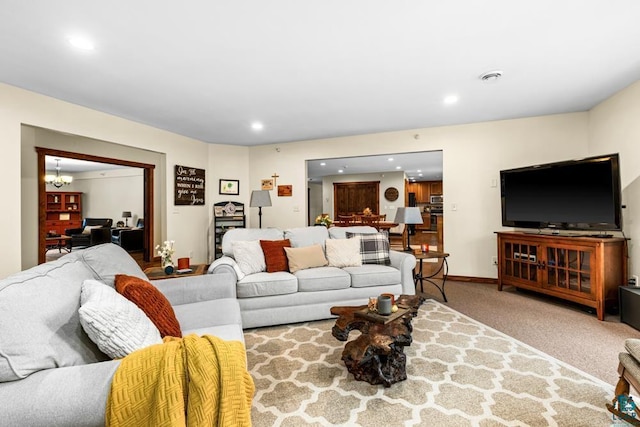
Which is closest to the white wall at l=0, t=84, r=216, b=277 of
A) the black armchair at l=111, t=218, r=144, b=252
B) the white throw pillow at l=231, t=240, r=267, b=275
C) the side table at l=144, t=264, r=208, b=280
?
the side table at l=144, t=264, r=208, b=280

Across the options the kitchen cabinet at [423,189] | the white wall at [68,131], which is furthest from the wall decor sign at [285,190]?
the kitchen cabinet at [423,189]

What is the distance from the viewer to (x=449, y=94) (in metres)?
3.49

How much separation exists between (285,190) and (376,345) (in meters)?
4.30

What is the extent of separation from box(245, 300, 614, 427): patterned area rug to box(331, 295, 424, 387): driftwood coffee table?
0.21 ft

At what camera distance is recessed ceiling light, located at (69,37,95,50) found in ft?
7.66

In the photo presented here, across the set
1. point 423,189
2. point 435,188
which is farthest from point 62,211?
point 435,188

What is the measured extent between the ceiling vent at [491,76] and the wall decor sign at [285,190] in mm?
3630

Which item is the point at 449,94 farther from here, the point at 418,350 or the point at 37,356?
the point at 37,356

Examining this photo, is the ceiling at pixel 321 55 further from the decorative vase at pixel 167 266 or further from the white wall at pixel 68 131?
the decorative vase at pixel 167 266

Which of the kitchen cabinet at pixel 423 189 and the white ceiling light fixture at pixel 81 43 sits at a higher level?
the white ceiling light fixture at pixel 81 43

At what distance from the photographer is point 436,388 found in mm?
1959

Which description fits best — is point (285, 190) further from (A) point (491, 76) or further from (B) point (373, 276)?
(A) point (491, 76)

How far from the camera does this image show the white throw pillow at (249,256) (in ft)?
10.5

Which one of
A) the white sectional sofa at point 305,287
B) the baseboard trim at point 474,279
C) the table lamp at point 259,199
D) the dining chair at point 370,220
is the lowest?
the baseboard trim at point 474,279
